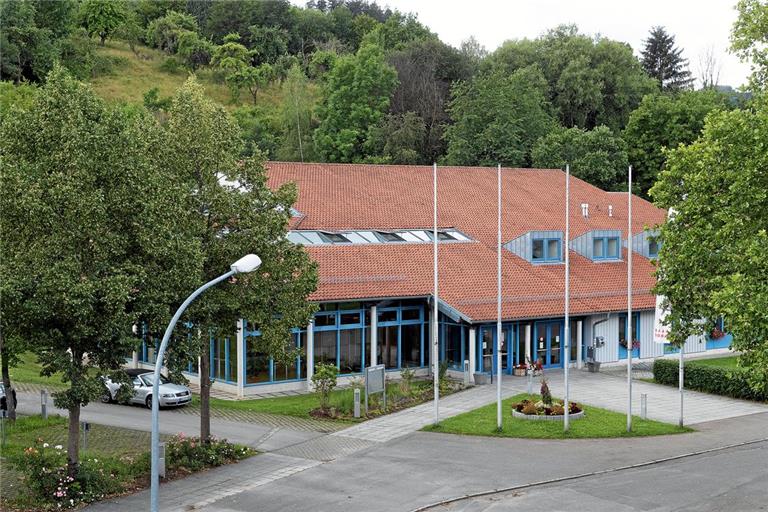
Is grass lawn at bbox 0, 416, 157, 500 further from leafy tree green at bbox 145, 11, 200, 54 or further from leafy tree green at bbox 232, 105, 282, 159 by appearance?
leafy tree green at bbox 145, 11, 200, 54

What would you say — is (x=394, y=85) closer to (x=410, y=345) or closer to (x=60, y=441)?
(x=410, y=345)

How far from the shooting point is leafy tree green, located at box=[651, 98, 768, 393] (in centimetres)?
2244

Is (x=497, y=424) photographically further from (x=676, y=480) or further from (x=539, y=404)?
(x=676, y=480)

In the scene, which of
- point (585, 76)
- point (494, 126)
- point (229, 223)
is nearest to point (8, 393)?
point (229, 223)

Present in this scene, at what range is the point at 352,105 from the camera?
74.8 metres

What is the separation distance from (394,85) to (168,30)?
5373cm

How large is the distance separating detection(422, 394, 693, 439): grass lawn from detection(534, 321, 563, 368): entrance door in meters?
9.13

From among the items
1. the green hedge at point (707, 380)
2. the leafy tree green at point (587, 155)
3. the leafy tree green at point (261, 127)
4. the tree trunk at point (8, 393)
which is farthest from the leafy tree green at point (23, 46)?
the green hedge at point (707, 380)

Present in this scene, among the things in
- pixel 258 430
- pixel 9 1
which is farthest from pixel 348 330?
pixel 9 1

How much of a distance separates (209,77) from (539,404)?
87.3m

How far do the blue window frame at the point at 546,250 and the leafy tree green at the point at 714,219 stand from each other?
62.7 feet

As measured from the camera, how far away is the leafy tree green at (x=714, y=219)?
22.4m

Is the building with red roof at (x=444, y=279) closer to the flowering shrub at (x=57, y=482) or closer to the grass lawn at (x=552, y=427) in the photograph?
the grass lawn at (x=552, y=427)

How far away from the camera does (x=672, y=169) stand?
85.1ft
